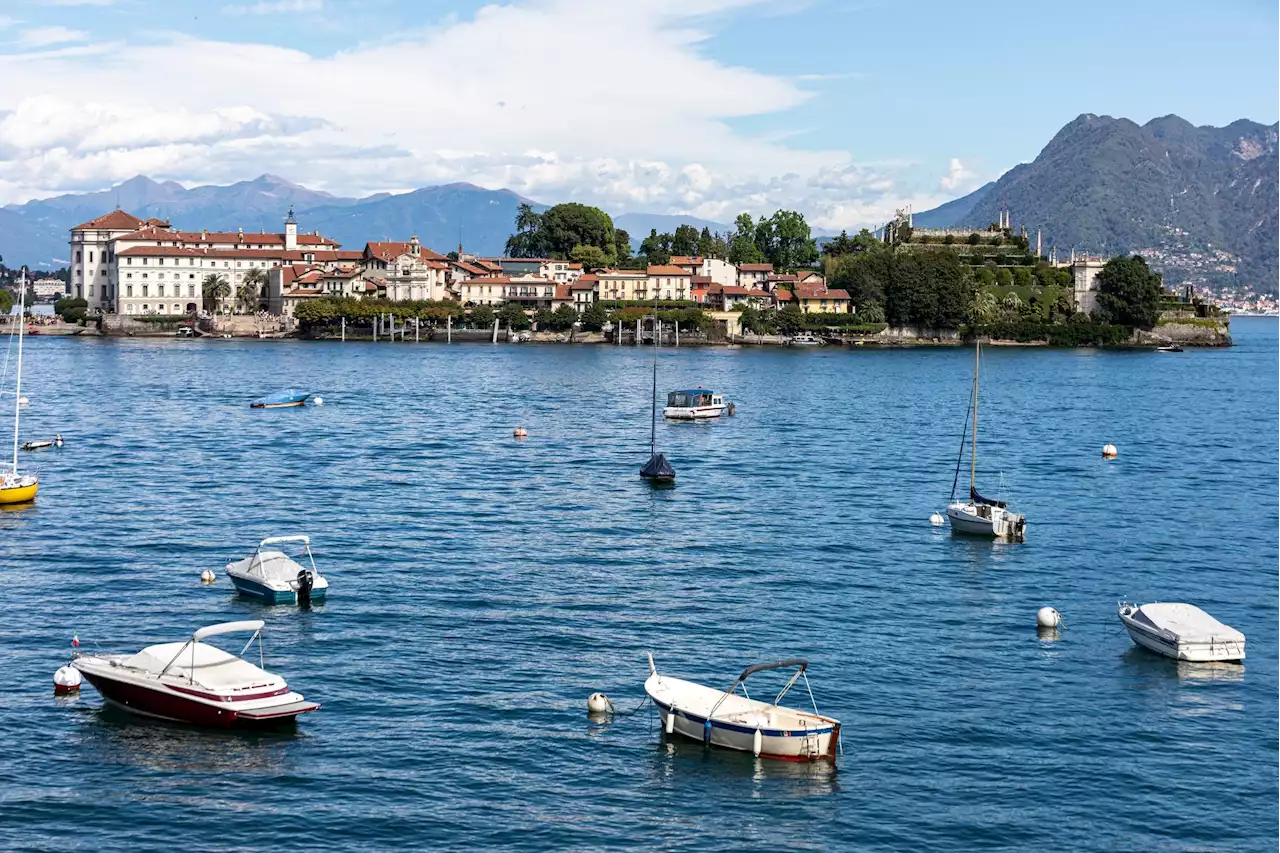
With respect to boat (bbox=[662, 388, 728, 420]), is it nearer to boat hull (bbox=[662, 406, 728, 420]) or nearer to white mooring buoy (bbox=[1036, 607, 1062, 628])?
boat hull (bbox=[662, 406, 728, 420])

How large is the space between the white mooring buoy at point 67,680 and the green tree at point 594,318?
16553 cm

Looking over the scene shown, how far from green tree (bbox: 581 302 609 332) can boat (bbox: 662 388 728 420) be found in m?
99.3

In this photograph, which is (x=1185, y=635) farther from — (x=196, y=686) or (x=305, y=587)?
(x=196, y=686)

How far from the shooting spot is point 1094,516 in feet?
188

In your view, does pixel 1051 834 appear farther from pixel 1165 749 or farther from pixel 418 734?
pixel 418 734

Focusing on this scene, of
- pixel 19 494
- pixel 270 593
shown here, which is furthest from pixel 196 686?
pixel 19 494

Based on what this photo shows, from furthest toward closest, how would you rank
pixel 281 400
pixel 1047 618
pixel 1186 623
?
pixel 281 400 → pixel 1047 618 → pixel 1186 623

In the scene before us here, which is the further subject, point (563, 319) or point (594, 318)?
point (563, 319)

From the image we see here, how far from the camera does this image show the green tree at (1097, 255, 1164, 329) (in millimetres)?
193625

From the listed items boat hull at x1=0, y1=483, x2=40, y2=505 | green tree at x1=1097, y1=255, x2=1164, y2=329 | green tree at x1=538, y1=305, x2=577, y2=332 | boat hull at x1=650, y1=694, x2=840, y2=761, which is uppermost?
green tree at x1=1097, y1=255, x2=1164, y2=329

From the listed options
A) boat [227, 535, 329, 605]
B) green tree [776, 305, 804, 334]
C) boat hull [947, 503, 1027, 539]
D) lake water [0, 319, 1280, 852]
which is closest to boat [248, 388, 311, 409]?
lake water [0, 319, 1280, 852]

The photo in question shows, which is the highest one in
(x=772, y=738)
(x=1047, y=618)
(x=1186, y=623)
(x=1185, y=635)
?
(x=1186, y=623)

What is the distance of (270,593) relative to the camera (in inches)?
1560

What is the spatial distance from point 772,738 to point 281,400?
252 feet
